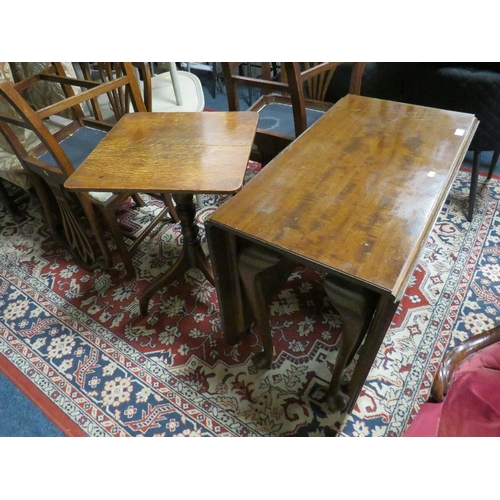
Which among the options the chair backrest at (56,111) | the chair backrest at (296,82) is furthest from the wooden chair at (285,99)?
the chair backrest at (56,111)

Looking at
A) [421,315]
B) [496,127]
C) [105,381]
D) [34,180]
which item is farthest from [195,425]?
[496,127]

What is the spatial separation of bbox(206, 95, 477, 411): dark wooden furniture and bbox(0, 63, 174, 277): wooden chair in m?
0.60

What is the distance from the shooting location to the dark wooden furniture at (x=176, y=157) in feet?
3.14

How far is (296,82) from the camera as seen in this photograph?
1.35 m

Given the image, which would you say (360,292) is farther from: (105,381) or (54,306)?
(54,306)

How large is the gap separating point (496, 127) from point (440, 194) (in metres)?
1.00

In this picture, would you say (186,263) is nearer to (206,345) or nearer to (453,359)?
(206,345)

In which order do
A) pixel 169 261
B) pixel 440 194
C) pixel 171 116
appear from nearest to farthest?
pixel 440 194 < pixel 171 116 < pixel 169 261

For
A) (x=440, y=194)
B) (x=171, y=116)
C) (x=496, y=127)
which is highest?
(x=171, y=116)

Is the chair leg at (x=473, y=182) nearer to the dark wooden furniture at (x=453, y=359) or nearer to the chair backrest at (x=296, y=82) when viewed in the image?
the chair backrest at (x=296, y=82)

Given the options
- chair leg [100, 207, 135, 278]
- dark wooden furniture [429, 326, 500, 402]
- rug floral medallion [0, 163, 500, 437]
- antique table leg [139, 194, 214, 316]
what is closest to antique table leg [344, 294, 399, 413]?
dark wooden furniture [429, 326, 500, 402]

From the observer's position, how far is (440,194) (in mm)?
925

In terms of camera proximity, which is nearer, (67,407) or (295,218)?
(295,218)

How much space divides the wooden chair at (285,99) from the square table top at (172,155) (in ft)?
0.85
